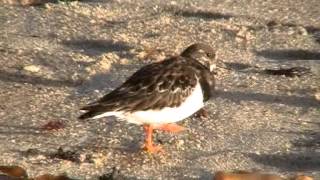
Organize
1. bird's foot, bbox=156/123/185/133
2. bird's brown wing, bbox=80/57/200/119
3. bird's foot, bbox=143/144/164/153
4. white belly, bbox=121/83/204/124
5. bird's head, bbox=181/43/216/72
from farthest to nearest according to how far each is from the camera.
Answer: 1. bird's head, bbox=181/43/216/72
2. bird's foot, bbox=156/123/185/133
3. bird's foot, bbox=143/144/164/153
4. white belly, bbox=121/83/204/124
5. bird's brown wing, bbox=80/57/200/119

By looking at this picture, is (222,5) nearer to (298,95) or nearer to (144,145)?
(298,95)

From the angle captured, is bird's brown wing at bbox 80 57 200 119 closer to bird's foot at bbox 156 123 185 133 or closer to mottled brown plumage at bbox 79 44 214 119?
mottled brown plumage at bbox 79 44 214 119

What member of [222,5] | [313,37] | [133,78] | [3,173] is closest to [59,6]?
[222,5]

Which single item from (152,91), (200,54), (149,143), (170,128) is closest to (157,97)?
(152,91)

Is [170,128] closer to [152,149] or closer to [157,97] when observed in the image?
[152,149]

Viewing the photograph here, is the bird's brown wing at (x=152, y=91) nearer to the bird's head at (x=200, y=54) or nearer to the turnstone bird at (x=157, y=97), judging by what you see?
the turnstone bird at (x=157, y=97)

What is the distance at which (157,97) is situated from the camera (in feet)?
26.3

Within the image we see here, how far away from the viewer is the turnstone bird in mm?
7871

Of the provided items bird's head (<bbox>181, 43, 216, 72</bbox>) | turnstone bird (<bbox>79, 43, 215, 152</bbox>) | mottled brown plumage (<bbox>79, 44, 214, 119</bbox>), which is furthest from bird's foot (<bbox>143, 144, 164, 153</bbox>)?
bird's head (<bbox>181, 43, 216, 72</bbox>)

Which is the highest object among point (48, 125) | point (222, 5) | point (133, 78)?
point (133, 78)

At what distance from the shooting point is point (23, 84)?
10.3 m

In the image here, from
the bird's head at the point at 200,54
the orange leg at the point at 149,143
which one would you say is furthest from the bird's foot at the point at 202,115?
the orange leg at the point at 149,143

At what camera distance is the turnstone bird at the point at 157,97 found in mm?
7871

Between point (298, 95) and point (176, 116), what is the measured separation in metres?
2.74
